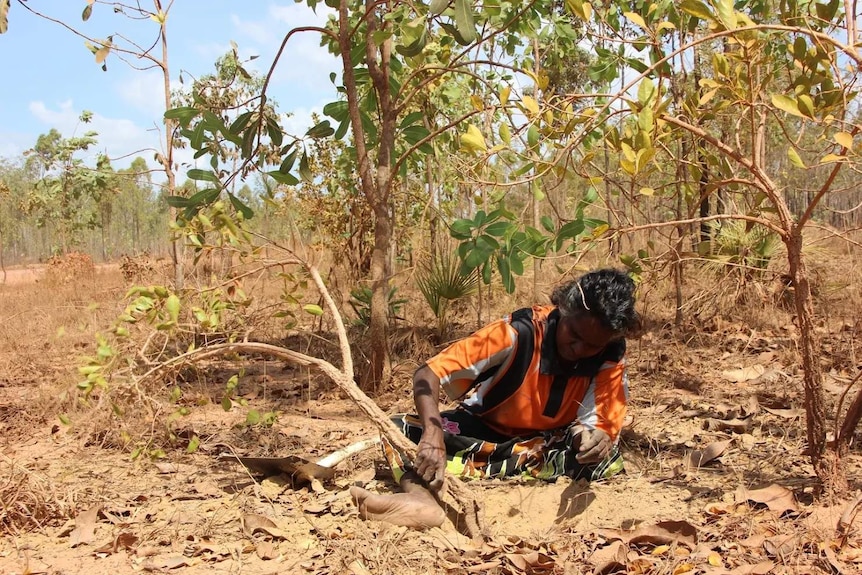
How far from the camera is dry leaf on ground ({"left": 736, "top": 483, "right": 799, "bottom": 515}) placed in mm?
2178

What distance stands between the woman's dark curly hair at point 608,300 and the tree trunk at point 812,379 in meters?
0.51

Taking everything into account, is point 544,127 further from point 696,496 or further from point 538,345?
point 696,496

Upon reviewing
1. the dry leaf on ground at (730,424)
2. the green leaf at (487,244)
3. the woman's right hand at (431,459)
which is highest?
the green leaf at (487,244)

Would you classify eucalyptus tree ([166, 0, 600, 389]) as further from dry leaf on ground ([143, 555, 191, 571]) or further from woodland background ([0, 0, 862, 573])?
dry leaf on ground ([143, 555, 191, 571])

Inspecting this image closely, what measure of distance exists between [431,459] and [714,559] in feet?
2.86

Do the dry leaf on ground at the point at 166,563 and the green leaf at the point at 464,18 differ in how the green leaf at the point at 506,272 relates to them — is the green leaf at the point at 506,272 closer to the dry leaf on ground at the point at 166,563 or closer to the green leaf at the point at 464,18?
the green leaf at the point at 464,18

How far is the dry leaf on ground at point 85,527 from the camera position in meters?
2.17

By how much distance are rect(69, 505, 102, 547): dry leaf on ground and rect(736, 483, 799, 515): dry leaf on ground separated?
214cm

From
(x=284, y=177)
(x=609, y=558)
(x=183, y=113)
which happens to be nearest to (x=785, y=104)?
(x=609, y=558)

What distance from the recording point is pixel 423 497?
7.59ft

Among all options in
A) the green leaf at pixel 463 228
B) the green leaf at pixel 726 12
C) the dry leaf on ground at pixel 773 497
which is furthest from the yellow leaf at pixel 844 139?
the green leaf at pixel 463 228

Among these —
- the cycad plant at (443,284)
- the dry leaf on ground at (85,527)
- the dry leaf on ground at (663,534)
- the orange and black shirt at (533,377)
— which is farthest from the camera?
the cycad plant at (443,284)

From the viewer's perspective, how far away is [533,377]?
2.65 metres

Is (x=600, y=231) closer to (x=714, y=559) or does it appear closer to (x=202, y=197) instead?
(x=714, y=559)
